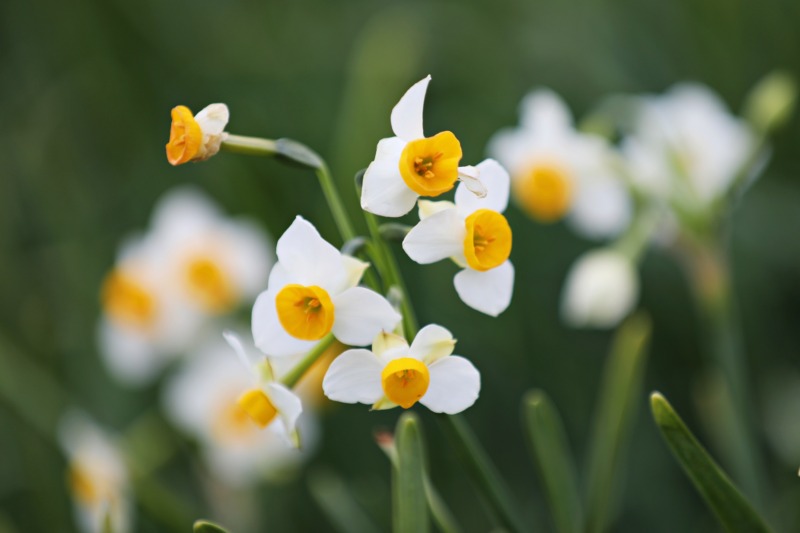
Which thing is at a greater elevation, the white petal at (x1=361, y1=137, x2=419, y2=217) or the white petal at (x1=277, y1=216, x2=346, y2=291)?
the white petal at (x1=361, y1=137, x2=419, y2=217)

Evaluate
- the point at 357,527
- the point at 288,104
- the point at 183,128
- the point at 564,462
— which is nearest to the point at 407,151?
the point at 183,128

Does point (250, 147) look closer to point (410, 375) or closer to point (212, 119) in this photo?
point (212, 119)

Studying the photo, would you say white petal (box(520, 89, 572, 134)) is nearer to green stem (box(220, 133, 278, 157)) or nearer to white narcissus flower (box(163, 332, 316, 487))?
white narcissus flower (box(163, 332, 316, 487))

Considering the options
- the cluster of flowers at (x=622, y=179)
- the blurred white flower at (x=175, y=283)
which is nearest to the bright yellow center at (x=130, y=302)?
the blurred white flower at (x=175, y=283)

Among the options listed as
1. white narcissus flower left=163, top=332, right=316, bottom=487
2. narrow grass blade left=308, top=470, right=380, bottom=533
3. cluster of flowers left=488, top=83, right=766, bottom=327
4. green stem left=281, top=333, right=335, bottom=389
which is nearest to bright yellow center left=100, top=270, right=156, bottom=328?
white narcissus flower left=163, top=332, right=316, bottom=487

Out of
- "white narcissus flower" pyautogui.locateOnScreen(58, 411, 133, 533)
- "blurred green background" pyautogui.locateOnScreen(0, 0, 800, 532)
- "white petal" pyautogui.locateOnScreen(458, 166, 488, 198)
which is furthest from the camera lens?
"blurred green background" pyautogui.locateOnScreen(0, 0, 800, 532)

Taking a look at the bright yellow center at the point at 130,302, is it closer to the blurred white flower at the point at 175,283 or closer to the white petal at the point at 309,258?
the blurred white flower at the point at 175,283

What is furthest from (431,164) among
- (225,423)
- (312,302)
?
(225,423)
